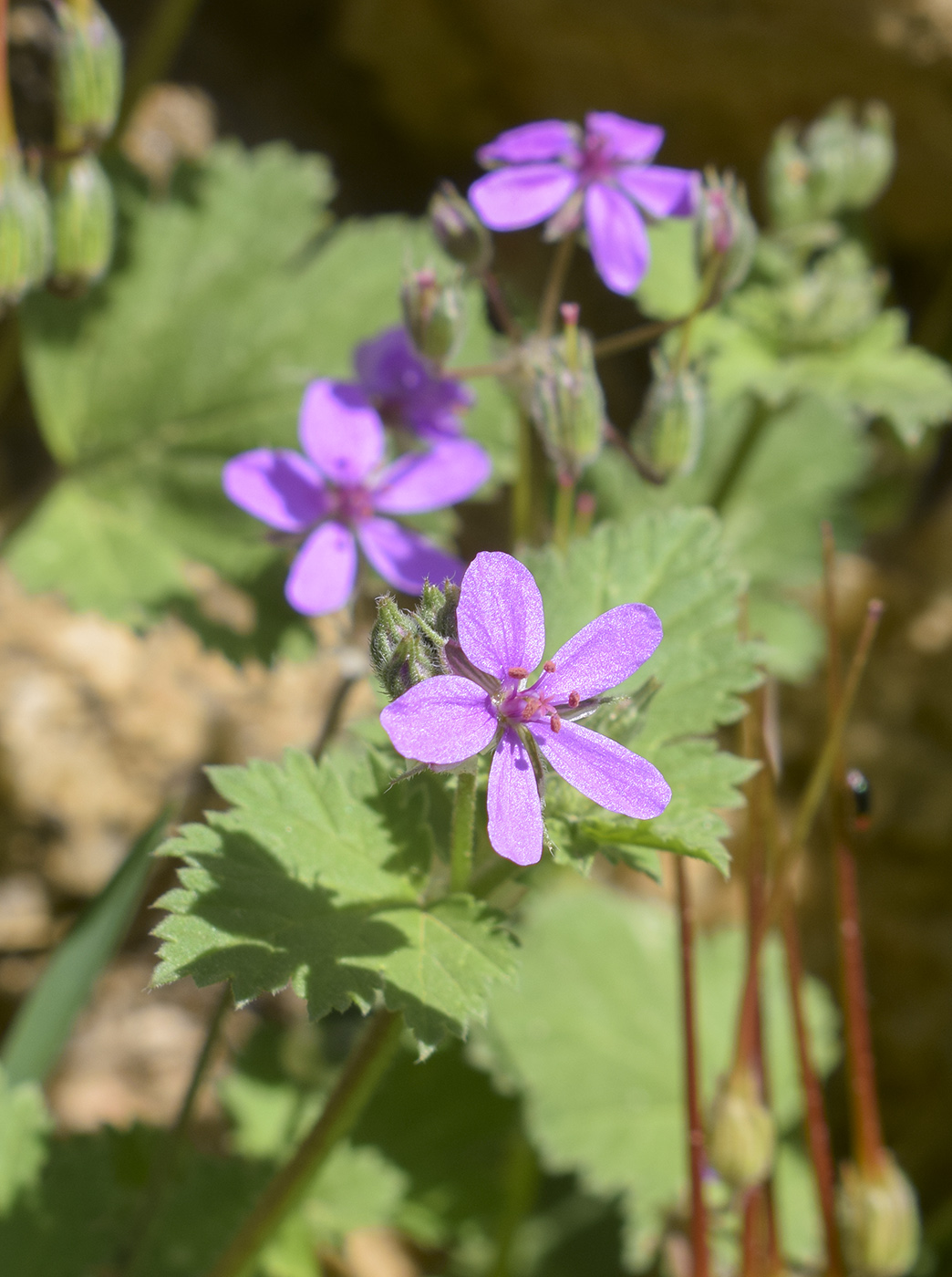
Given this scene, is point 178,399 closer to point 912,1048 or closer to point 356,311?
point 356,311

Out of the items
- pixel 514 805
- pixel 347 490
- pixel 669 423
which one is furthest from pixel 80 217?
pixel 514 805

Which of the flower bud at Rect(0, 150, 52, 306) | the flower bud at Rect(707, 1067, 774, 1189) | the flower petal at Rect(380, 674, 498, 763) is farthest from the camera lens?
the flower bud at Rect(0, 150, 52, 306)

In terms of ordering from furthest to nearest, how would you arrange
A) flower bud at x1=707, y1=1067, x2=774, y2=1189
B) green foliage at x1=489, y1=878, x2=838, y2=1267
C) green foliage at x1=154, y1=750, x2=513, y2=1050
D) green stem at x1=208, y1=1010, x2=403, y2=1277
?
1. green foliage at x1=489, y1=878, x2=838, y2=1267
2. flower bud at x1=707, y1=1067, x2=774, y2=1189
3. green stem at x1=208, y1=1010, x2=403, y2=1277
4. green foliage at x1=154, y1=750, x2=513, y2=1050

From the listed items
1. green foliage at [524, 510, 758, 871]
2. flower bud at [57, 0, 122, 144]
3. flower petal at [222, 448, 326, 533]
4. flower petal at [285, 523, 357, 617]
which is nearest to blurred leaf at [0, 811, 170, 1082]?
flower petal at [285, 523, 357, 617]

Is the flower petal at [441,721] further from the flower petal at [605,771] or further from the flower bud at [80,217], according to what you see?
the flower bud at [80,217]

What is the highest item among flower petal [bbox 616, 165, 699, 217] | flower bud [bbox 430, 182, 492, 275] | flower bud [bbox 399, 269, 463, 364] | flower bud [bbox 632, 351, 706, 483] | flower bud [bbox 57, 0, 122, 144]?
flower bud [bbox 57, 0, 122, 144]

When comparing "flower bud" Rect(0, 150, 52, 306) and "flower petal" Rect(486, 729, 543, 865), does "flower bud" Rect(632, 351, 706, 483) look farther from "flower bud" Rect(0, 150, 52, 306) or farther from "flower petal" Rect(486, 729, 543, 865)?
"flower bud" Rect(0, 150, 52, 306)
